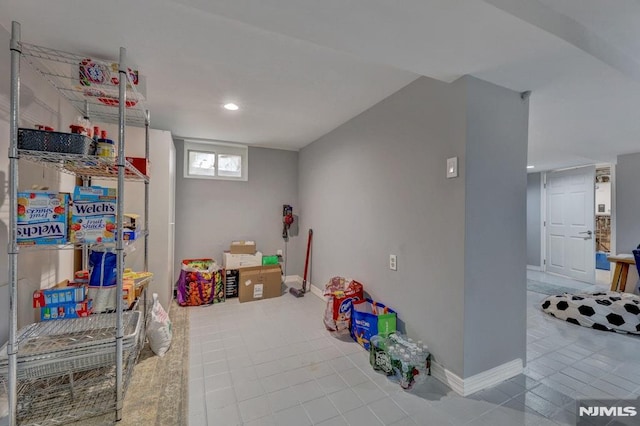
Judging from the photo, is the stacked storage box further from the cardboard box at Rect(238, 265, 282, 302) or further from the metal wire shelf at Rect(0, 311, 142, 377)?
the metal wire shelf at Rect(0, 311, 142, 377)

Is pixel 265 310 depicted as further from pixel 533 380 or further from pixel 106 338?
pixel 533 380

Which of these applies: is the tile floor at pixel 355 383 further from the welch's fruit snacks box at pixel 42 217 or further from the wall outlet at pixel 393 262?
the welch's fruit snacks box at pixel 42 217

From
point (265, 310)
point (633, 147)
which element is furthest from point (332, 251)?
point (633, 147)

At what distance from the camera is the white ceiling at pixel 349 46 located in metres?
1.24

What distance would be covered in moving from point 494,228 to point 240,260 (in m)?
3.02

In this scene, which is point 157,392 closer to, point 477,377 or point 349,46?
point 477,377

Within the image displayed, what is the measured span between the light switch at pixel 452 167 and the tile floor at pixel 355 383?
1.47 m

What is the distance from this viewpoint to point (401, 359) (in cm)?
188

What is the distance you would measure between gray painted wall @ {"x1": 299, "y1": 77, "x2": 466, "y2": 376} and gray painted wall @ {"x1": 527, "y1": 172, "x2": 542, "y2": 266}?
16.5 feet

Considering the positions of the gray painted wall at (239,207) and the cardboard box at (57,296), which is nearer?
the cardboard box at (57,296)

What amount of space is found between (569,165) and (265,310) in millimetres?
6054

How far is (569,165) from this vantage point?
504cm

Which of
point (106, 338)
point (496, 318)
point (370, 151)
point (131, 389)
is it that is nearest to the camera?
point (106, 338)
